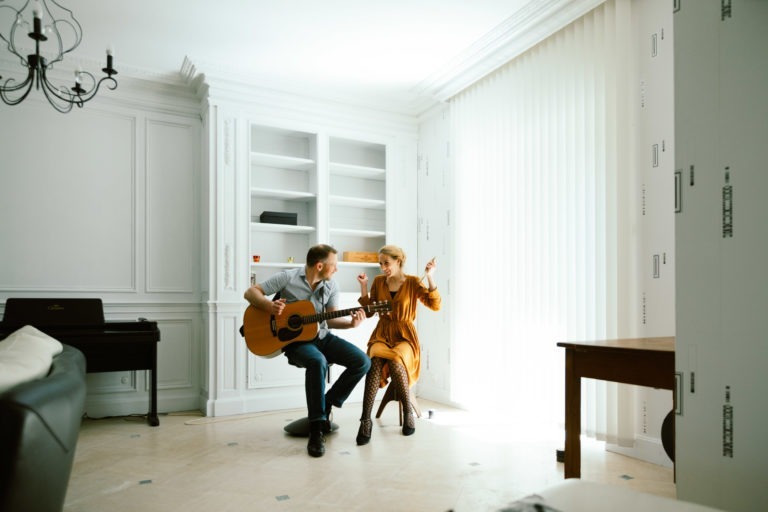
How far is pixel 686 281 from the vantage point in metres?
1.58

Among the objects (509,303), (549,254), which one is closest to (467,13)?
(549,254)

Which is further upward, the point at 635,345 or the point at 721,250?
the point at 721,250

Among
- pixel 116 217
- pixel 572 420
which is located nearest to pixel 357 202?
pixel 116 217

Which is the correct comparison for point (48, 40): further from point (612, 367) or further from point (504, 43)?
point (612, 367)

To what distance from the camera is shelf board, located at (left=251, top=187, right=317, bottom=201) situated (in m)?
4.57

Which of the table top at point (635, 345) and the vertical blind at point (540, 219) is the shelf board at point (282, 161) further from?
the table top at point (635, 345)

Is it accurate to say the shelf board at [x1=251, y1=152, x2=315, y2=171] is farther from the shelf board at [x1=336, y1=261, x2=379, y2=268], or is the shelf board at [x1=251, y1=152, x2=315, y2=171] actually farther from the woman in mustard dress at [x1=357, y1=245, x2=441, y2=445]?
the woman in mustard dress at [x1=357, y1=245, x2=441, y2=445]

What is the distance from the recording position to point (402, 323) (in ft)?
12.4

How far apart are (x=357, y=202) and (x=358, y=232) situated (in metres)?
0.30

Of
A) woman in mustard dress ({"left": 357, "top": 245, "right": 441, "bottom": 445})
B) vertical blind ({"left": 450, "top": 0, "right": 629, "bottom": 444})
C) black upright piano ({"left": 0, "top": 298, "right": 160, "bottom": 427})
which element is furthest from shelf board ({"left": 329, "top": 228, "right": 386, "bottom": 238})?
black upright piano ({"left": 0, "top": 298, "right": 160, "bottom": 427})

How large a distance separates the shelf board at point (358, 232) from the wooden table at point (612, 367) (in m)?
2.86

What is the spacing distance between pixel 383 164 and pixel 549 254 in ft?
7.35

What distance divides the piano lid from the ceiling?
1.83 m

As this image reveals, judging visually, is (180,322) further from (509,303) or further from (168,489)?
(509,303)
